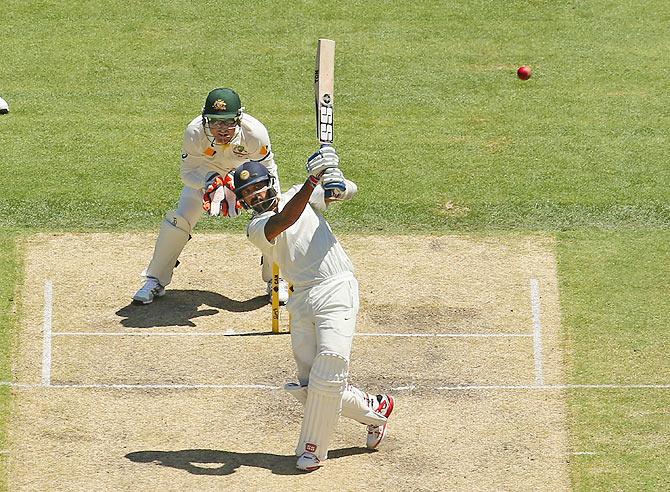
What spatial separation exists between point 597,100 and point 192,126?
723 cm

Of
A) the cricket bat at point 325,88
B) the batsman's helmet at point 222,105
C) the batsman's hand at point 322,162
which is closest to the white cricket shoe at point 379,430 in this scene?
the batsman's hand at point 322,162

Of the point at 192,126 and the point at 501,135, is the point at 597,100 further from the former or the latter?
the point at 192,126

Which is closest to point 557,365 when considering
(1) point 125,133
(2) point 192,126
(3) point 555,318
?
(3) point 555,318

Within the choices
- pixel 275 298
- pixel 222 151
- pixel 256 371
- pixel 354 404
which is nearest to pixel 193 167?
pixel 222 151

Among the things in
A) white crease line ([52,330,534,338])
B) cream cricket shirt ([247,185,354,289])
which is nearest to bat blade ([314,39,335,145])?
cream cricket shirt ([247,185,354,289])

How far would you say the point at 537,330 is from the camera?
48.8 feet

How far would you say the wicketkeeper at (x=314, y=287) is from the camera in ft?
39.3

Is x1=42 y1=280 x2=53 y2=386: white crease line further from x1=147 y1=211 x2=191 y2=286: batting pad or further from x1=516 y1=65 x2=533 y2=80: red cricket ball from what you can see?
x1=516 y1=65 x2=533 y2=80: red cricket ball

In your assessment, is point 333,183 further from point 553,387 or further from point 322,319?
point 553,387

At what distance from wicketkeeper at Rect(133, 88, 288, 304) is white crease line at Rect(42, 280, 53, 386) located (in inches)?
35.7

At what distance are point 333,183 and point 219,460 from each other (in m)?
2.55

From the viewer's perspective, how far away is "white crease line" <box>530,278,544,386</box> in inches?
552

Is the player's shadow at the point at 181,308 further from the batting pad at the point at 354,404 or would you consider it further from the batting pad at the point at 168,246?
the batting pad at the point at 354,404

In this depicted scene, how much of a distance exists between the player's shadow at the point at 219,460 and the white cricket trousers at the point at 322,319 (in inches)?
28.2
